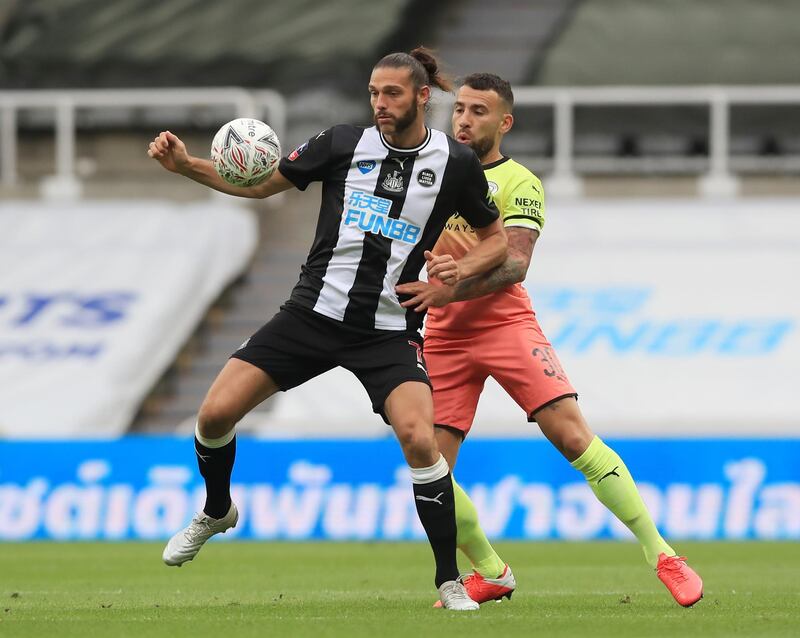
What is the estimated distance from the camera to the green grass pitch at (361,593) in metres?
6.99

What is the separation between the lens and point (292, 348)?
25.2 feet

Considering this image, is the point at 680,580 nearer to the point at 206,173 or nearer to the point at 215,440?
the point at 215,440

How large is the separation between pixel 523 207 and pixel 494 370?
0.77 meters

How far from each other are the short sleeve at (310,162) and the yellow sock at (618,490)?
1.74 metres

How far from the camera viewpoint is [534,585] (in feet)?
30.9

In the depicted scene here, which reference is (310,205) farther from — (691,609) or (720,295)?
(691,609)

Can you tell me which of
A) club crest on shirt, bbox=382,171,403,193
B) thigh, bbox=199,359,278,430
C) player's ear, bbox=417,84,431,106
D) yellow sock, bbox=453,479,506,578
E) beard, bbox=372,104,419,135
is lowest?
yellow sock, bbox=453,479,506,578

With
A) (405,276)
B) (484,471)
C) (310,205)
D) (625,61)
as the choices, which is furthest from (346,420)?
(405,276)

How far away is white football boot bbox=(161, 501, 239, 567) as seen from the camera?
7895mm

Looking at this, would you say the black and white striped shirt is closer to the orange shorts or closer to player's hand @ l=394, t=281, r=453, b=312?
player's hand @ l=394, t=281, r=453, b=312

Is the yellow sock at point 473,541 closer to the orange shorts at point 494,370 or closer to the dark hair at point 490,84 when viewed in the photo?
the orange shorts at point 494,370

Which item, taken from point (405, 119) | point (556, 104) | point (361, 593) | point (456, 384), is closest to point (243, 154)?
point (405, 119)

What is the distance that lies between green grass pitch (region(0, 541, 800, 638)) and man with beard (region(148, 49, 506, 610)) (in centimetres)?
64

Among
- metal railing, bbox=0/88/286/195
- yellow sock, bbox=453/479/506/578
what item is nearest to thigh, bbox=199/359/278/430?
yellow sock, bbox=453/479/506/578
